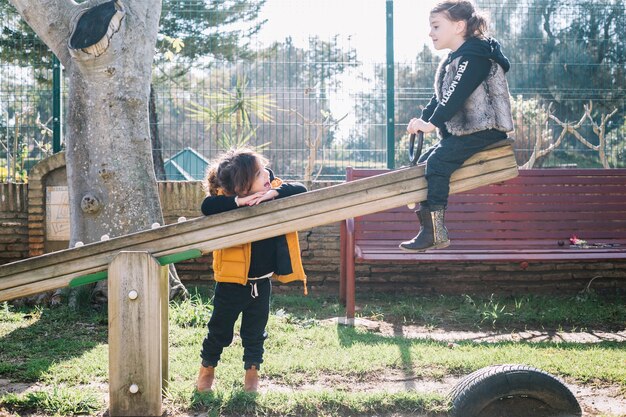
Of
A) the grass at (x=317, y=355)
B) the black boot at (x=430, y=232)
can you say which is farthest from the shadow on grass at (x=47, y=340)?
the black boot at (x=430, y=232)

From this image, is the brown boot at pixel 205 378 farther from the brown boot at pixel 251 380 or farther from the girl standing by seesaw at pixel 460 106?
the girl standing by seesaw at pixel 460 106

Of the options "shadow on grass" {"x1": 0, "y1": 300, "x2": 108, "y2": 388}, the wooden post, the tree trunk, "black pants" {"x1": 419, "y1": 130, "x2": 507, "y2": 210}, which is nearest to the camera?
the wooden post

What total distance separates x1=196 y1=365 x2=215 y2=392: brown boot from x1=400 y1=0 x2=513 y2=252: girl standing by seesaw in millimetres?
1275

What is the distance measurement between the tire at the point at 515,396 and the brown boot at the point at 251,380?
1127 millimetres

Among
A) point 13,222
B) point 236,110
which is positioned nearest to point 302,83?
point 236,110

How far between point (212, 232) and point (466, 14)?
1.62 metres

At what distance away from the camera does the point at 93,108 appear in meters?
5.65

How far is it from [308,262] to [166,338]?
3.44m

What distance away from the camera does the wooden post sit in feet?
9.69

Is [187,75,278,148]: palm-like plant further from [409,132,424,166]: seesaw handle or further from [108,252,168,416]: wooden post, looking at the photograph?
[108,252,168,416]: wooden post

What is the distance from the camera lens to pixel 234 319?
3.70 m

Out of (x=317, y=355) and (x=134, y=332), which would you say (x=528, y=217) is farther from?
(x=134, y=332)

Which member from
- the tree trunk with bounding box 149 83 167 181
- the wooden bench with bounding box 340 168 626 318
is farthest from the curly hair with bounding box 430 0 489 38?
the tree trunk with bounding box 149 83 167 181

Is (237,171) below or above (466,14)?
below
